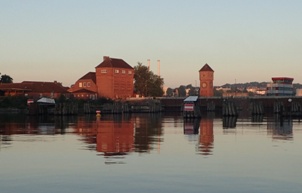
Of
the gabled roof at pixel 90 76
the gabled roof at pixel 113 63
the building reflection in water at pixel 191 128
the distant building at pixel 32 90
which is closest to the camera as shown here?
the building reflection in water at pixel 191 128

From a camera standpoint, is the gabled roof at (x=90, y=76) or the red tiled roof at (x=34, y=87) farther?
the gabled roof at (x=90, y=76)

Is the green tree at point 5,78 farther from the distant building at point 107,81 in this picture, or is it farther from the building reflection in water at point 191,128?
the building reflection in water at point 191,128

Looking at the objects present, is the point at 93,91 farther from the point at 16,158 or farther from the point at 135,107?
the point at 16,158

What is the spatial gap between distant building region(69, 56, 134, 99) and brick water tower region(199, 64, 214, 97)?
24.3m

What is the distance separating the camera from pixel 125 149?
30.4 metres

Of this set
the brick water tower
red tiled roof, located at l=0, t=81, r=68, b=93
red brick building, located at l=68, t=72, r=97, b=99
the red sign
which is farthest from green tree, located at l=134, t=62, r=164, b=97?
the red sign

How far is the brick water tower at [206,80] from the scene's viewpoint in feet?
531

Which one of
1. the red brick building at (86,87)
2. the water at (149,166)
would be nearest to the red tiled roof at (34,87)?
the red brick building at (86,87)

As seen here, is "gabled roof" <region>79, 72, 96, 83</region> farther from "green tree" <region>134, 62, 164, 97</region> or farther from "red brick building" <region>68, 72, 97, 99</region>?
"green tree" <region>134, 62, 164, 97</region>

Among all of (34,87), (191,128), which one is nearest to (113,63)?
(34,87)

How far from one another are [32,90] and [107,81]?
20658 millimetres

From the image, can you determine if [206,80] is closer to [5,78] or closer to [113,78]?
[113,78]

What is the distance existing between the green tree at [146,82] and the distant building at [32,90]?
29.4 metres

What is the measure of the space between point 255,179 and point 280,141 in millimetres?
17341
